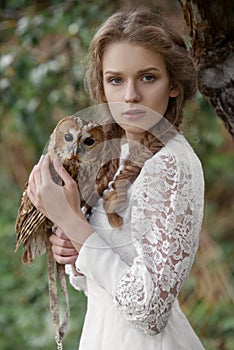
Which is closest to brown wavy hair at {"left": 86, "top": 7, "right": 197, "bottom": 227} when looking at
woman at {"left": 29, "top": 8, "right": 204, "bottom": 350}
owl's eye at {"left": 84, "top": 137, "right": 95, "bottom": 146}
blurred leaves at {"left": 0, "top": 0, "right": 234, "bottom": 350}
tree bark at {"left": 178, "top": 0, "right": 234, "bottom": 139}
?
woman at {"left": 29, "top": 8, "right": 204, "bottom": 350}

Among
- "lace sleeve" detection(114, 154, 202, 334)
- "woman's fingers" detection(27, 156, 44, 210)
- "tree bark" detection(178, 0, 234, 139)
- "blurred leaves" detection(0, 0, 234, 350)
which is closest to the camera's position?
"lace sleeve" detection(114, 154, 202, 334)

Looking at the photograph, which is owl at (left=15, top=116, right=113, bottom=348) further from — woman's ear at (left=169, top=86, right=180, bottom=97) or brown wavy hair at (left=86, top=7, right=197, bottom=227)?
woman's ear at (left=169, top=86, right=180, bottom=97)

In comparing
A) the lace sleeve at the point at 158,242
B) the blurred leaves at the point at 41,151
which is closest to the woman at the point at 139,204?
the lace sleeve at the point at 158,242

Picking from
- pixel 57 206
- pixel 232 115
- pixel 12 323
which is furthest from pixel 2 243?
pixel 57 206

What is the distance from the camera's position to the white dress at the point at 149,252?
1618 mm

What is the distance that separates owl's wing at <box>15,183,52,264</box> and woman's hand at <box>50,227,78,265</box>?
0.03m

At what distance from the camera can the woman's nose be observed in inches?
65.7

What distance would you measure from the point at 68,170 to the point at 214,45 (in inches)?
25.1

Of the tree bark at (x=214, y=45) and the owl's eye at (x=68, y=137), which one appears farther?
the tree bark at (x=214, y=45)

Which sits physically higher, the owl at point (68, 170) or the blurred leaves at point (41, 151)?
the owl at point (68, 170)

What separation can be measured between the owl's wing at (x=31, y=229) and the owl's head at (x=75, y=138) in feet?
0.49

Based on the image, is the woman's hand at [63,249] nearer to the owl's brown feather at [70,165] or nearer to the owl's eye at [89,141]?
the owl's brown feather at [70,165]

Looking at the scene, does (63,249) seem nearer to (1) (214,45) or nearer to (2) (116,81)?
(2) (116,81)

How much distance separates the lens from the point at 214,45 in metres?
2.13
